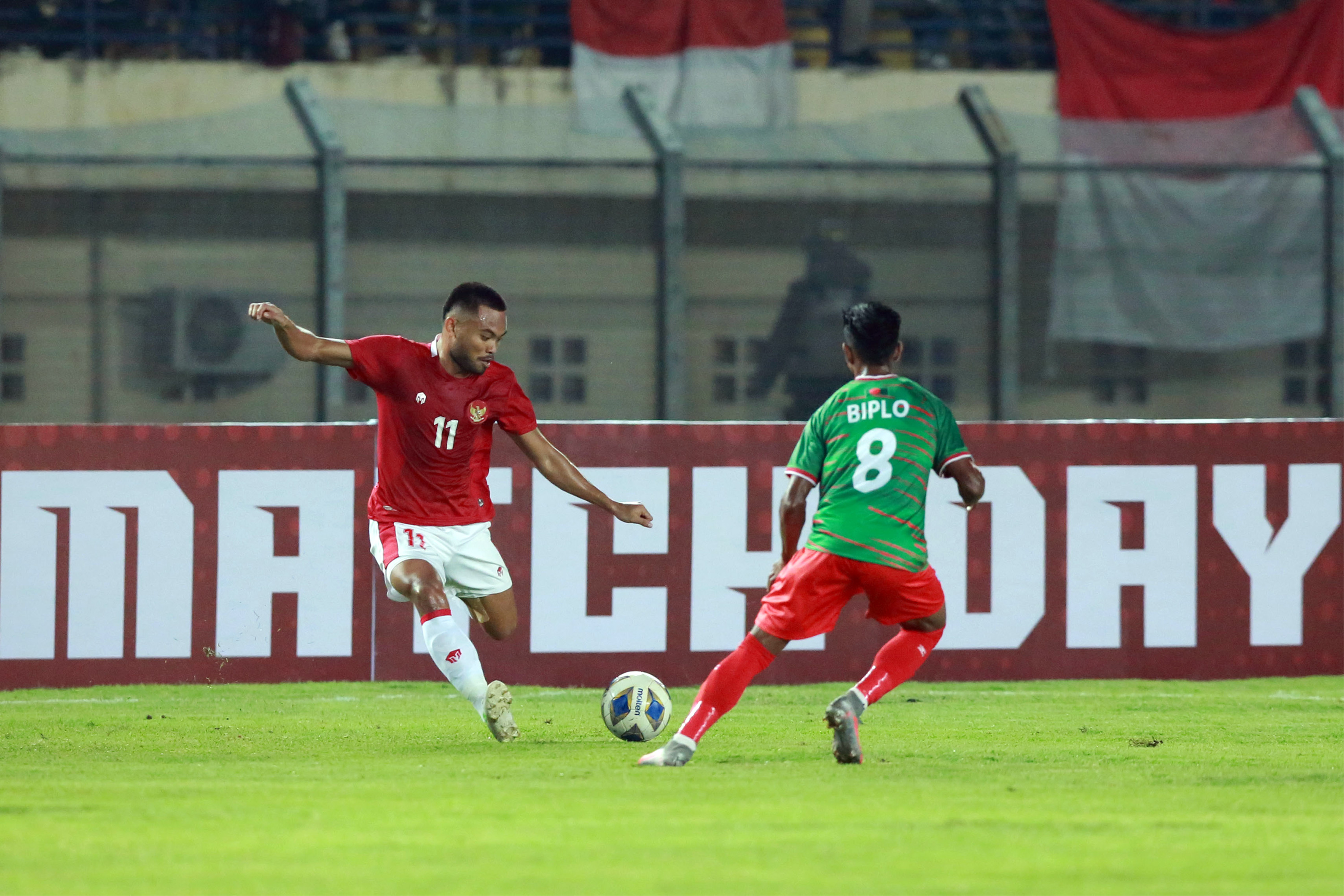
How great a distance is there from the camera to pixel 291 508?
1009 centimetres

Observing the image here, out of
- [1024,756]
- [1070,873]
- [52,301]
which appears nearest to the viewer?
[1070,873]

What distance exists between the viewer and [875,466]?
20.6ft

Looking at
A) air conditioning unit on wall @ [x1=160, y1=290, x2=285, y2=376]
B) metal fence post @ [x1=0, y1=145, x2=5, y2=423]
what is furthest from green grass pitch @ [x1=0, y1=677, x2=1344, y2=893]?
metal fence post @ [x1=0, y1=145, x2=5, y2=423]

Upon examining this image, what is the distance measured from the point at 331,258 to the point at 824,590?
8.57m

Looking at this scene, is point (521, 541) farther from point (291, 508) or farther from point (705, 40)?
point (705, 40)

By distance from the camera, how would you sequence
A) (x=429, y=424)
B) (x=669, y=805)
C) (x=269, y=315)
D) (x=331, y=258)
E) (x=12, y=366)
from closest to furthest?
(x=669, y=805) < (x=269, y=315) < (x=429, y=424) < (x=331, y=258) < (x=12, y=366)

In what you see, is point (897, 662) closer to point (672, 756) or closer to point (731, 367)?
point (672, 756)

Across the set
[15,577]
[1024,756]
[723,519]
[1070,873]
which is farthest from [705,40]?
[1070,873]

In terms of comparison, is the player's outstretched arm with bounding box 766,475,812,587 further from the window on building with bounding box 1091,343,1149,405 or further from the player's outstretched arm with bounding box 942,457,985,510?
the window on building with bounding box 1091,343,1149,405

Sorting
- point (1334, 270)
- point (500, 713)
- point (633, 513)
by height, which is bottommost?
point (500, 713)

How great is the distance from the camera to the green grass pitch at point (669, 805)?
14.3 feet

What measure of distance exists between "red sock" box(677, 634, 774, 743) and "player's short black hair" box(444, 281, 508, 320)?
1844 millimetres

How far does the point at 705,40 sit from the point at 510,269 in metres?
3.62

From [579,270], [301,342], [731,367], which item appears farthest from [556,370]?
[301,342]
